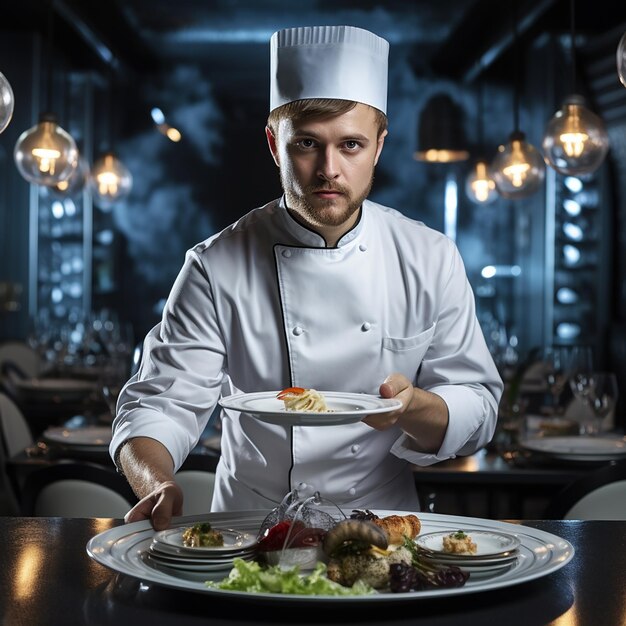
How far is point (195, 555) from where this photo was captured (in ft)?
4.16

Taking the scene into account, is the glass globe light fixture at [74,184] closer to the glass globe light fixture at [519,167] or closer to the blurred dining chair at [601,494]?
the glass globe light fixture at [519,167]

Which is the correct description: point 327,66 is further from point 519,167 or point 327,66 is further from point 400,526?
point 519,167

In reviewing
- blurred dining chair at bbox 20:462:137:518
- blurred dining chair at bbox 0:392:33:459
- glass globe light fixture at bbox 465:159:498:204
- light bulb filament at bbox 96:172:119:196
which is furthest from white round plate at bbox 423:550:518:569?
glass globe light fixture at bbox 465:159:498:204

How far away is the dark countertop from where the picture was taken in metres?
1.15

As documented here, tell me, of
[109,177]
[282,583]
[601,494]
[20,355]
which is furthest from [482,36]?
[282,583]

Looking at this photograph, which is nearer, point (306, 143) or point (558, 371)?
point (306, 143)

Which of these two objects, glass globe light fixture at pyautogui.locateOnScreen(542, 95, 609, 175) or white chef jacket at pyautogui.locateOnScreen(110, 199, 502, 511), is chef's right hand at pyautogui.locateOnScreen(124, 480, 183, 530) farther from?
glass globe light fixture at pyautogui.locateOnScreen(542, 95, 609, 175)

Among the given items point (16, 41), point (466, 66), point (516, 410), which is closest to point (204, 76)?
point (16, 41)

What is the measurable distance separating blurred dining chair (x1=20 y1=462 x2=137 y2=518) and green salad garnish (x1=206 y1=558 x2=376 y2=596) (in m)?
1.33

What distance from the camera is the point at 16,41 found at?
27.5 feet

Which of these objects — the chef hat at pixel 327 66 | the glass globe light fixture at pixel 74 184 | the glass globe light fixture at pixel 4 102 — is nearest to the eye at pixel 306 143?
the chef hat at pixel 327 66

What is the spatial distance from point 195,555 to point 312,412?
0.23 metres

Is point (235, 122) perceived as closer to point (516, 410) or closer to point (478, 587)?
point (516, 410)

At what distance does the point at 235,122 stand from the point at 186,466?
7.08 m
